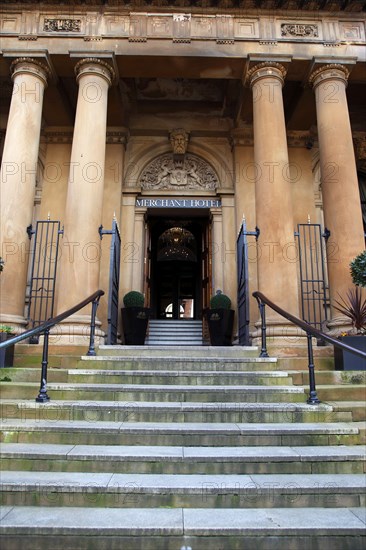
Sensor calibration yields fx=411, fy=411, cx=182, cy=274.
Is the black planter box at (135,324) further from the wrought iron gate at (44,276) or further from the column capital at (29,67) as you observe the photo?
the column capital at (29,67)

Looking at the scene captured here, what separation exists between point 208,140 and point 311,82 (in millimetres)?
3133

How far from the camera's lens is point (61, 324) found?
6770mm

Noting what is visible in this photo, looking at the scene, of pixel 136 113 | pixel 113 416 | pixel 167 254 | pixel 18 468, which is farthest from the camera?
pixel 167 254

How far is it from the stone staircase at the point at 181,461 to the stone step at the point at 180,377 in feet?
0.04

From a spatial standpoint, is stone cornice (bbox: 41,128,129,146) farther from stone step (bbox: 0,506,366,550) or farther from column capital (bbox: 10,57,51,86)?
stone step (bbox: 0,506,366,550)

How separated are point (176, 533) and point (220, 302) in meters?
6.64

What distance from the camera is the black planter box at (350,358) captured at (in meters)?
5.58

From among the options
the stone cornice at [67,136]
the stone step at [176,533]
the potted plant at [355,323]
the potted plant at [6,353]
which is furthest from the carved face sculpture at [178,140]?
the stone step at [176,533]

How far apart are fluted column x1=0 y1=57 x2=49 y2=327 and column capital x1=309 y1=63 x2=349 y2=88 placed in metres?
5.56

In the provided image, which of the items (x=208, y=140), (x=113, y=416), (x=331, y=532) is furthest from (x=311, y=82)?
(x=331, y=532)

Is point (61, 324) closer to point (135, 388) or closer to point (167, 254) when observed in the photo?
point (135, 388)

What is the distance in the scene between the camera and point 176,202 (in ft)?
34.8

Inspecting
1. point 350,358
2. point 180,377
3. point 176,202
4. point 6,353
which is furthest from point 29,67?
point 350,358

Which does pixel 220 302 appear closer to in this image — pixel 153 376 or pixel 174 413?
pixel 153 376
